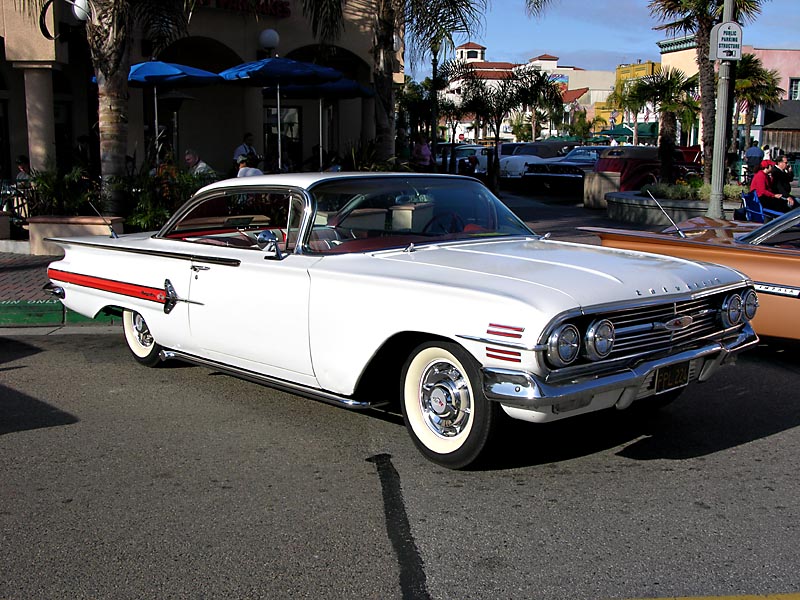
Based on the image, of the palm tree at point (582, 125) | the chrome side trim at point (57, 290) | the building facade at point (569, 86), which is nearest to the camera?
the chrome side trim at point (57, 290)

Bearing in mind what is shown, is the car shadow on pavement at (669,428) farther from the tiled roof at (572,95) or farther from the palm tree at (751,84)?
the tiled roof at (572,95)

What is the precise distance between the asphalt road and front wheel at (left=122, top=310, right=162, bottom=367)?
533mm

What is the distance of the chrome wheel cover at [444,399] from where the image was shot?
4.71 metres

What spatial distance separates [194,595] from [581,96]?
10143 centimetres

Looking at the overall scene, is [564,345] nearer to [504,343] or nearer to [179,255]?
[504,343]

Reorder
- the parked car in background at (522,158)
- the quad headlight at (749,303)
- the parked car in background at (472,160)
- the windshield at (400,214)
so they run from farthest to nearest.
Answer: the parked car in background at (522,158)
the parked car in background at (472,160)
the windshield at (400,214)
the quad headlight at (749,303)

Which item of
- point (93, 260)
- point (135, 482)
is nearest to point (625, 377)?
point (135, 482)

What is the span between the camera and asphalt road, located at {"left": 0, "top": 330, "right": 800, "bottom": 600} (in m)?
3.65

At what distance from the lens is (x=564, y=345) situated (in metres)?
4.31

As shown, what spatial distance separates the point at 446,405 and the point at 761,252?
12.0 feet

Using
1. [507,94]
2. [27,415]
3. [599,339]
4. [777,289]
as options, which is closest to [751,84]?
[507,94]

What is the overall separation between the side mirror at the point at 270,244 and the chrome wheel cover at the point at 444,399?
1.29 m

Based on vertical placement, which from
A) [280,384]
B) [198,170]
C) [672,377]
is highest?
[198,170]

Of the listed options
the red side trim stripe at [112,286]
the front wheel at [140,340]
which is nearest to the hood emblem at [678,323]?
the red side trim stripe at [112,286]
